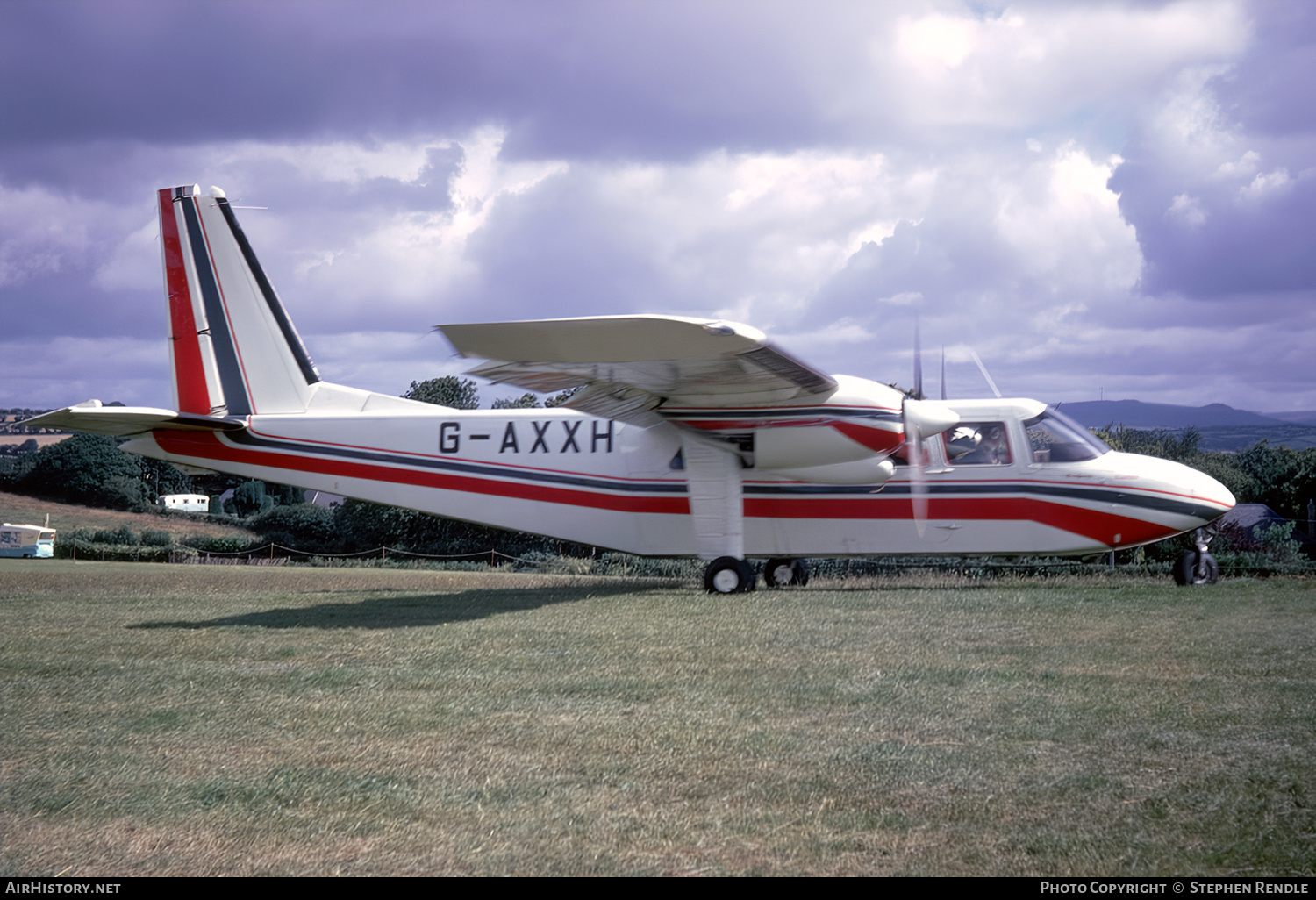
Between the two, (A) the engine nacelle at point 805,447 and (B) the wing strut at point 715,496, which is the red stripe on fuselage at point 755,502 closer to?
(B) the wing strut at point 715,496

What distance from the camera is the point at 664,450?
48.2 feet

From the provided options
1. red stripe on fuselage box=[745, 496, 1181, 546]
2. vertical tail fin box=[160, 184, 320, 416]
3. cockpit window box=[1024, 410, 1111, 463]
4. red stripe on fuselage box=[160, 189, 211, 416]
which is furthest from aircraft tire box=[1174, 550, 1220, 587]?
red stripe on fuselage box=[160, 189, 211, 416]

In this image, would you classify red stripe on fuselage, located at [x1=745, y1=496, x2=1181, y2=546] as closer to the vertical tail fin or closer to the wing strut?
the wing strut

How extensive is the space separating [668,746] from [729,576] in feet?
28.1

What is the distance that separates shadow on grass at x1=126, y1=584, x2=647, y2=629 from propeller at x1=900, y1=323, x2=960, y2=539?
418cm

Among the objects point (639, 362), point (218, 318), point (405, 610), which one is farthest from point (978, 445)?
point (218, 318)

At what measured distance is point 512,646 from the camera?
855 centimetres

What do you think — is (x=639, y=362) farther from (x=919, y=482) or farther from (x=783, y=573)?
(x=783, y=573)

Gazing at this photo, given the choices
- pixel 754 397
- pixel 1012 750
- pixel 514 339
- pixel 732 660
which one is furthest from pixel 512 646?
pixel 754 397

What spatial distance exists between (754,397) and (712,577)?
2.59m

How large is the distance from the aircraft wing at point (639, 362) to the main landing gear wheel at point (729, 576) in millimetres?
2211

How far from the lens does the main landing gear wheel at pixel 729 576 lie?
13.6 meters

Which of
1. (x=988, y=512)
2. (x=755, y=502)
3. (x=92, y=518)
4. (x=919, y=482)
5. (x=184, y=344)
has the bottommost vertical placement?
(x=988, y=512)
